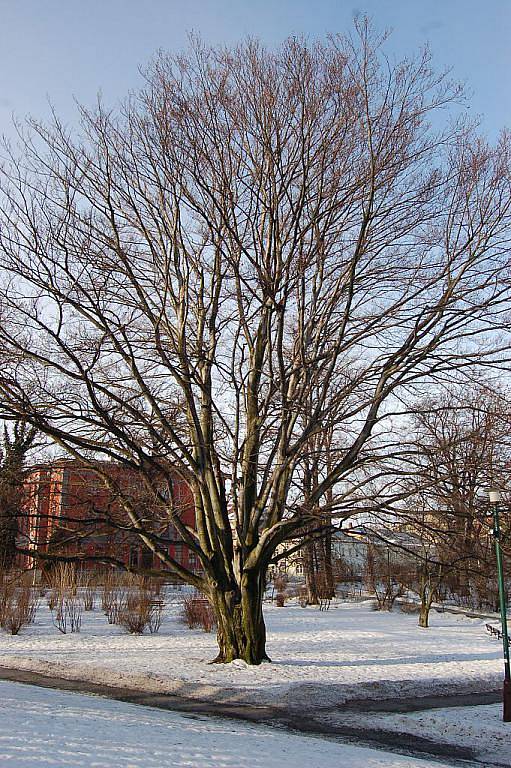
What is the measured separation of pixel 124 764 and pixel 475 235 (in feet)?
33.9

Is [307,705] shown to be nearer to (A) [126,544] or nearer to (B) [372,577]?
(A) [126,544]

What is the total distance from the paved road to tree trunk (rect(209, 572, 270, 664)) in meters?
1.97

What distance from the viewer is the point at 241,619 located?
41.0 ft

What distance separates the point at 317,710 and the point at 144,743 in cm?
468

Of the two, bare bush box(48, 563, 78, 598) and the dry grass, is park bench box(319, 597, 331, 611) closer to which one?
bare bush box(48, 563, 78, 598)

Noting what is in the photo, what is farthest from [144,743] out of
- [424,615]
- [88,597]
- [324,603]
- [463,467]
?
[324,603]

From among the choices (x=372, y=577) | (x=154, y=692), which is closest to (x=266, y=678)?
(x=154, y=692)

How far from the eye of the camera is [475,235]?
1205 cm

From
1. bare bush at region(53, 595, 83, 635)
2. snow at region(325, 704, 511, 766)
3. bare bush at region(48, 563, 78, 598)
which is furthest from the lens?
bare bush at region(48, 563, 78, 598)

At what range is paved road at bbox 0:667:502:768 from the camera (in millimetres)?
8188

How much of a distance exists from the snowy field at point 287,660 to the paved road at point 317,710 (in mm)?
397

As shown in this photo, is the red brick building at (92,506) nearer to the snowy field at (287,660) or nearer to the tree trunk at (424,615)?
the snowy field at (287,660)

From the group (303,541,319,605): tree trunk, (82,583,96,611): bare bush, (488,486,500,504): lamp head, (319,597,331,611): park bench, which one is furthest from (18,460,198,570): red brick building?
(303,541,319,605): tree trunk

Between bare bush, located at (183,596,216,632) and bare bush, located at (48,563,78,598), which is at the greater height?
bare bush, located at (48,563,78,598)
